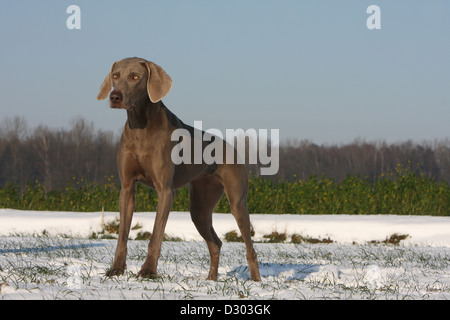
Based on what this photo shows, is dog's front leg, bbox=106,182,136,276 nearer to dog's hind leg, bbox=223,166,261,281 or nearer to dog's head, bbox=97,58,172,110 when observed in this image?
dog's head, bbox=97,58,172,110

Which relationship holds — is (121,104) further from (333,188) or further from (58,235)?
(333,188)

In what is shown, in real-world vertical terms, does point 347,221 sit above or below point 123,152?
below

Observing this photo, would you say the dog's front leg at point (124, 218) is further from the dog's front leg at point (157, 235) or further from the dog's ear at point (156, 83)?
the dog's ear at point (156, 83)

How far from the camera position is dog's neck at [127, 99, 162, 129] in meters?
5.52

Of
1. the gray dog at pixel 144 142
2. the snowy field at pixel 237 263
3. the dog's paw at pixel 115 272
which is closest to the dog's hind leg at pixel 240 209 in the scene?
the snowy field at pixel 237 263

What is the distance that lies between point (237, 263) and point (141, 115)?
315cm

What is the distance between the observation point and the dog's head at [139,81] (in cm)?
541

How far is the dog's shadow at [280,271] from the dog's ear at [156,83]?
2.25 metres
